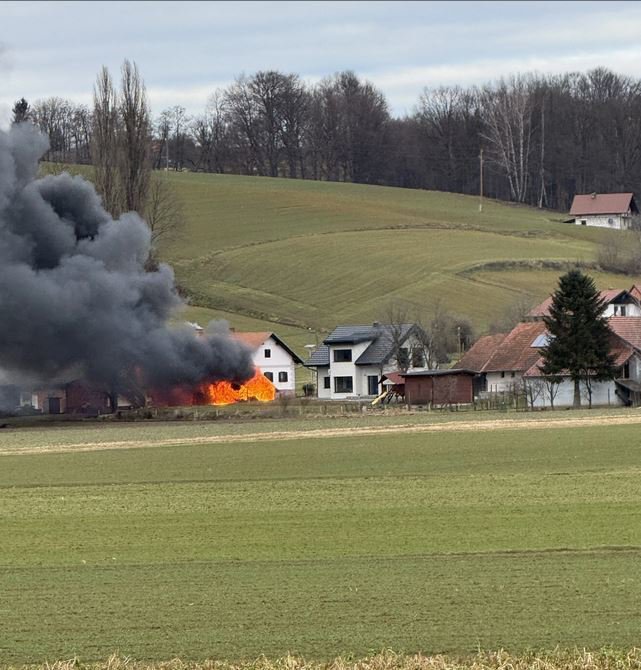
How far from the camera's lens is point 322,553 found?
88.3ft

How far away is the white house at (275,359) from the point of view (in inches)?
4245

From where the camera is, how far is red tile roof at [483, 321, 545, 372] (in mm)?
97312

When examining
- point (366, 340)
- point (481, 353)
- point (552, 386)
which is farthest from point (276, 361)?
point (552, 386)

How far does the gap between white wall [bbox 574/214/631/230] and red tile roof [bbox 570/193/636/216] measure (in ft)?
1.94

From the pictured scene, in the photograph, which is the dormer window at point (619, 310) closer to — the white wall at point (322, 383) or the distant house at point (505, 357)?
the distant house at point (505, 357)

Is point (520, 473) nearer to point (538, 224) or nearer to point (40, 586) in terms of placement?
point (40, 586)

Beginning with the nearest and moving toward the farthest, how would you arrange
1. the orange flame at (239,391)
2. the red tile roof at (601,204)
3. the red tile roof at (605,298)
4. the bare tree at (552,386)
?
the bare tree at (552,386)
the orange flame at (239,391)
the red tile roof at (605,298)
the red tile roof at (601,204)

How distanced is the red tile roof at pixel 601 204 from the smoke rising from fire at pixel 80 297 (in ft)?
375

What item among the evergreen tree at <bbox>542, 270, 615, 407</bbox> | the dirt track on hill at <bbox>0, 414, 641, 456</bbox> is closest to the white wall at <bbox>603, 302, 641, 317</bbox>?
the evergreen tree at <bbox>542, 270, 615, 407</bbox>

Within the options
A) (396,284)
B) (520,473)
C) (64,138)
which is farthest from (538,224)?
(520,473)

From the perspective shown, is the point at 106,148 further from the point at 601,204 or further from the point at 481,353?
the point at 601,204

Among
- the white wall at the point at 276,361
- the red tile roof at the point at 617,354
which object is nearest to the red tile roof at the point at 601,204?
the white wall at the point at 276,361

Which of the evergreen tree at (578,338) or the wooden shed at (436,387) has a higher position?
the evergreen tree at (578,338)

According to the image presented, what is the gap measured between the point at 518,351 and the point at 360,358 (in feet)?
49.1
